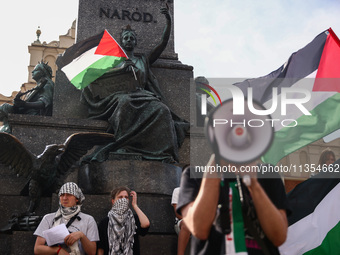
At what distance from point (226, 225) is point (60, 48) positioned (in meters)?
38.1

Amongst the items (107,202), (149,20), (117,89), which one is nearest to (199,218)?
(107,202)

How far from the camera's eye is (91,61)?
9.16 m

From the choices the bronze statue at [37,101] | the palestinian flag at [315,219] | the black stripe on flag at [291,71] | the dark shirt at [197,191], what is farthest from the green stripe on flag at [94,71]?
the dark shirt at [197,191]

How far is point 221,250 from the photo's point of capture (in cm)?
245

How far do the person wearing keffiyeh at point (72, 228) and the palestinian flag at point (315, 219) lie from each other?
6.78 ft

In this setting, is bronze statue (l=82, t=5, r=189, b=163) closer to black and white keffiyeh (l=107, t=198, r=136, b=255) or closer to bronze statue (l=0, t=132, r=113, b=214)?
bronze statue (l=0, t=132, r=113, b=214)

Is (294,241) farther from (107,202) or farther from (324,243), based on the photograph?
(107,202)

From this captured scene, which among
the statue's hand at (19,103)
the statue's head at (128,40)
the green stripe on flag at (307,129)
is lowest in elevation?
the green stripe on flag at (307,129)

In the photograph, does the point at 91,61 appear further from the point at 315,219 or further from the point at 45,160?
the point at 315,219

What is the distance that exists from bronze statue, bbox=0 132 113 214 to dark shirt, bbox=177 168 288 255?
4306mm

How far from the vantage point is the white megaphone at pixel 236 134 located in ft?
7.61

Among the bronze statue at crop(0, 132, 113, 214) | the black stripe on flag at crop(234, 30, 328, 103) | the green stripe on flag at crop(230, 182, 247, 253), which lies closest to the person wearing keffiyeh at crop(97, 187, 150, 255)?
the bronze statue at crop(0, 132, 113, 214)

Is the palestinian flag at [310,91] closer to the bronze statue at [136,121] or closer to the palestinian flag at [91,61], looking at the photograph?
the bronze statue at [136,121]

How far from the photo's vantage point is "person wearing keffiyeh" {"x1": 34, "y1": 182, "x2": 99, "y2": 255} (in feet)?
16.7
